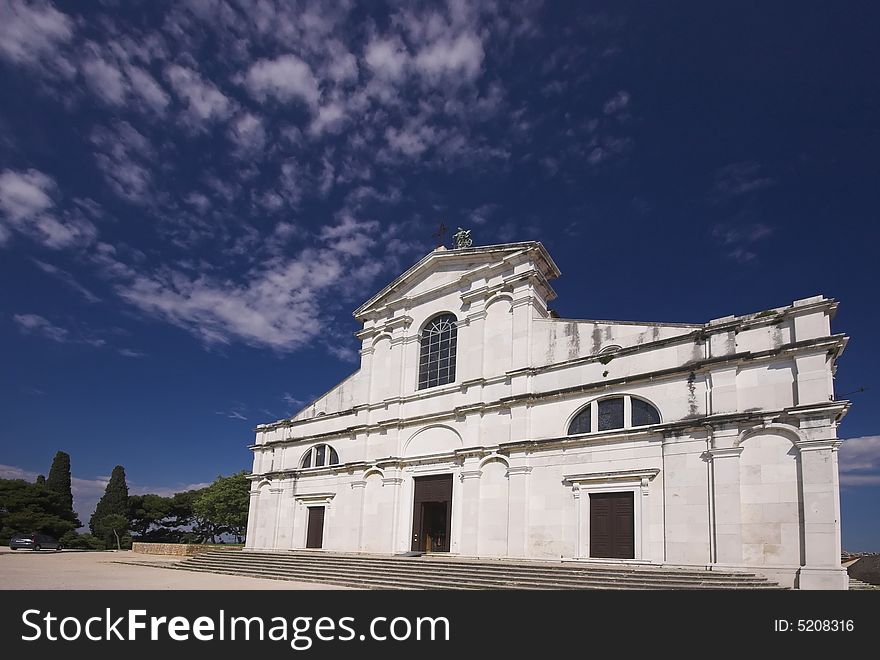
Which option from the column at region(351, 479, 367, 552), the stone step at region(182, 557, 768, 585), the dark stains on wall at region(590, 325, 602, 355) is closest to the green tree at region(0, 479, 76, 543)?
the stone step at region(182, 557, 768, 585)

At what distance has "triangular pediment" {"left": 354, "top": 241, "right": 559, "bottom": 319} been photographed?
2461 centimetres

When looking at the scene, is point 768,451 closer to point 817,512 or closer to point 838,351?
point 817,512

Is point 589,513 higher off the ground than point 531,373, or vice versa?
point 531,373

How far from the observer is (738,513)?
16734 mm

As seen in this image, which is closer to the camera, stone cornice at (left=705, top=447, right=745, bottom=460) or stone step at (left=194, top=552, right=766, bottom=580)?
stone step at (left=194, top=552, right=766, bottom=580)

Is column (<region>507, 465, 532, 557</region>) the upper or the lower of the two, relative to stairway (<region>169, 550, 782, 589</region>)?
upper

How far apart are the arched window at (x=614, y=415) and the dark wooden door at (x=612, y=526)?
223 cm

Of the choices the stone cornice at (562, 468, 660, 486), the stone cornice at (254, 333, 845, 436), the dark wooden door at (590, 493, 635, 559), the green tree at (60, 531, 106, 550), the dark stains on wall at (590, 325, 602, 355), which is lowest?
the green tree at (60, 531, 106, 550)

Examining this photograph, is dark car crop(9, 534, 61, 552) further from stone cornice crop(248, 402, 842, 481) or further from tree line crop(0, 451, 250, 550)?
stone cornice crop(248, 402, 842, 481)

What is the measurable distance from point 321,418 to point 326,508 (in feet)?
14.8

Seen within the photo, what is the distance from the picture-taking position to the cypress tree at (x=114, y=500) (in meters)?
49.8

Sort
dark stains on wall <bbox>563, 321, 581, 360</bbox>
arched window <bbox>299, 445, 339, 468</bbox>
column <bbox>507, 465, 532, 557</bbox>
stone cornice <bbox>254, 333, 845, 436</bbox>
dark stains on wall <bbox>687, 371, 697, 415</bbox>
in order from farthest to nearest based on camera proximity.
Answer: arched window <bbox>299, 445, 339, 468</bbox> < dark stains on wall <bbox>563, 321, 581, 360</bbox> < column <bbox>507, 465, 532, 557</bbox> < dark stains on wall <bbox>687, 371, 697, 415</bbox> < stone cornice <bbox>254, 333, 845, 436</bbox>

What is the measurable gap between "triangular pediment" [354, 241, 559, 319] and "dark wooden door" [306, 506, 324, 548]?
967 centimetres
